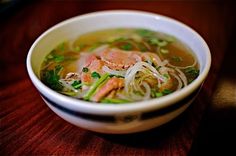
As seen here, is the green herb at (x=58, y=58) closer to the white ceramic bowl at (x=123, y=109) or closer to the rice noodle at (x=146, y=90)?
the white ceramic bowl at (x=123, y=109)

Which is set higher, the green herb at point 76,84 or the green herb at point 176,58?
the green herb at point 176,58

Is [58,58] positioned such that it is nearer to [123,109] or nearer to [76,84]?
[76,84]

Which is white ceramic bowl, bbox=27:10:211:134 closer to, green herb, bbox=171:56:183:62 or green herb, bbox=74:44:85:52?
green herb, bbox=171:56:183:62

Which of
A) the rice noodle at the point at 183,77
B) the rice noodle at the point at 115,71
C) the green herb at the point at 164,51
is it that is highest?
the rice noodle at the point at 183,77

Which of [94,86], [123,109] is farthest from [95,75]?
[123,109]

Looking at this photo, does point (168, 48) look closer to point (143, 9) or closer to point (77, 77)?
point (77, 77)

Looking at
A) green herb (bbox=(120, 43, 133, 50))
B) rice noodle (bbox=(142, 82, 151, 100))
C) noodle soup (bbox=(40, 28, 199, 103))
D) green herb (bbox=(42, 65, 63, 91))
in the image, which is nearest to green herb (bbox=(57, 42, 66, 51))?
noodle soup (bbox=(40, 28, 199, 103))

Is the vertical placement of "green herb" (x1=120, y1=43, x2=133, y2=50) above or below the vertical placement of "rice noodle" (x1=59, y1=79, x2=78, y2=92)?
above

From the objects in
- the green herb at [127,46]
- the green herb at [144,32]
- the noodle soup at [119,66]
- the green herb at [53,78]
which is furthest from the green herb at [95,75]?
the green herb at [144,32]
